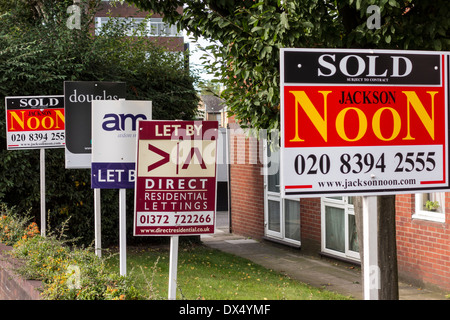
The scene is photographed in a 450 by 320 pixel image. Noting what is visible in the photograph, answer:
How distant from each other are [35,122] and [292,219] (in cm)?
605

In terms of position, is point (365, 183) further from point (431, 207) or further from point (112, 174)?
point (431, 207)

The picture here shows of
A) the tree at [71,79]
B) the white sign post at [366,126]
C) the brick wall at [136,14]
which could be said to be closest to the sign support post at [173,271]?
the white sign post at [366,126]

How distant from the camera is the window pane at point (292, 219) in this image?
13766 millimetres

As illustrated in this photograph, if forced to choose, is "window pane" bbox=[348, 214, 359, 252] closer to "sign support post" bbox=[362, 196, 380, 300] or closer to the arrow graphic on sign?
the arrow graphic on sign

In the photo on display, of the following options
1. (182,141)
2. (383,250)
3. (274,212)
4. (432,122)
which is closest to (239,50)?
(182,141)

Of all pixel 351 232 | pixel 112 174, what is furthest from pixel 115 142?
pixel 351 232

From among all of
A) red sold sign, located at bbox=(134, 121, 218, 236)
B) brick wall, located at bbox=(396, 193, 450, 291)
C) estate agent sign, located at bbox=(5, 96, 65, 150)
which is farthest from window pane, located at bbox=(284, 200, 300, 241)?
red sold sign, located at bbox=(134, 121, 218, 236)

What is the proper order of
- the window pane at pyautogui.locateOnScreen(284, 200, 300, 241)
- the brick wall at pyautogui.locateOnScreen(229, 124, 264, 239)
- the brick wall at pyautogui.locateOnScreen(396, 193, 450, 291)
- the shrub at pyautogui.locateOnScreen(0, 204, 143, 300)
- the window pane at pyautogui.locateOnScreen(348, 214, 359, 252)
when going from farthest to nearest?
the brick wall at pyautogui.locateOnScreen(229, 124, 264, 239) → the window pane at pyautogui.locateOnScreen(284, 200, 300, 241) → the window pane at pyautogui.locateOnScreen(348, 214, 359, 252) → the brick wall at pyautogui.locateOnScreen(396, 193, 450, 291) → the shrub at pyautogui.locateOnScreen(0, 204, 143, 300)

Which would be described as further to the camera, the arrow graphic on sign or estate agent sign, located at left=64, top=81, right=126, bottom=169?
estate agent sign, located at left=64, top=81, right=126, bottom=169

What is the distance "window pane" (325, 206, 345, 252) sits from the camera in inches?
478

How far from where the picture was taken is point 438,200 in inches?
384

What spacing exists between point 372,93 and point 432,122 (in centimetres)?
38

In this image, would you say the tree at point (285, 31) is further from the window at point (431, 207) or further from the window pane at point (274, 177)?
the window pane at point (274, 177)

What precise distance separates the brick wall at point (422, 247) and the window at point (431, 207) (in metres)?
0.08
